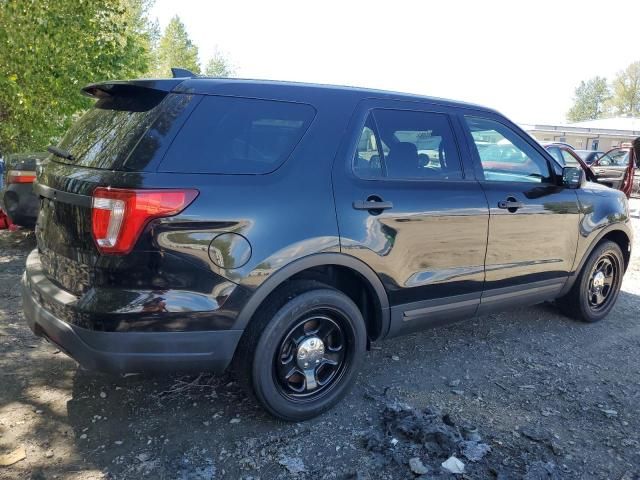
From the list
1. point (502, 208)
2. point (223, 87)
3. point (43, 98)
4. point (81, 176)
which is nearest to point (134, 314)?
point (81, 176)

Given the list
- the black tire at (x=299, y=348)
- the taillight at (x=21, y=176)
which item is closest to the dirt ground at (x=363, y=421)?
the black tire at (x=299, y=348)

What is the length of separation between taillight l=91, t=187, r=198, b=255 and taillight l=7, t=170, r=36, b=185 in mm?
4013

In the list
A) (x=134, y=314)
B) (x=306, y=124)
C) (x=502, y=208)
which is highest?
(x=306, y=124)

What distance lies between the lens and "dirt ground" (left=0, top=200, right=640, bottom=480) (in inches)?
108

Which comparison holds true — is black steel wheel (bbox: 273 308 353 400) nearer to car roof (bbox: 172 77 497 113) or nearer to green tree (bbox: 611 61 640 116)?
car roof (bbox: 172 77 497 113)

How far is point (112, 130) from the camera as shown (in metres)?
2.89

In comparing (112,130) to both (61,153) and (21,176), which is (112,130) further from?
(21,176)

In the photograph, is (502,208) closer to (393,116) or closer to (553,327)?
(393,116)

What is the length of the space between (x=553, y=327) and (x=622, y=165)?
46.8 ft

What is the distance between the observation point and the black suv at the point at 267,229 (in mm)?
2580

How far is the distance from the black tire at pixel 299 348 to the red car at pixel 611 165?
6168 mm

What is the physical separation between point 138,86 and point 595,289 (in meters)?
4.26

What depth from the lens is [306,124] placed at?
3076 mm

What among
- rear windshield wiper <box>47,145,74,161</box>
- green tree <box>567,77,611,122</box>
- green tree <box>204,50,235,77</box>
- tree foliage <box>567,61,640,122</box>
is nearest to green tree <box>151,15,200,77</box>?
green tree <box>204,50,235,77</box>
